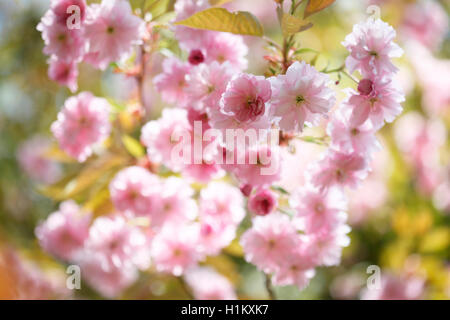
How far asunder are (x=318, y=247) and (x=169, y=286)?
24.9 inches

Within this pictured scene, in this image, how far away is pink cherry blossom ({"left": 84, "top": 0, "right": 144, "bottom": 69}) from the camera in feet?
3.36

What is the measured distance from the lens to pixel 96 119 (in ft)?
3.95

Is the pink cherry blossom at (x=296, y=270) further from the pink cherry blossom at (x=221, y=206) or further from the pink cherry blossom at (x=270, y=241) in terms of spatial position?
the pink cherry blossom at (x=221, y=206)

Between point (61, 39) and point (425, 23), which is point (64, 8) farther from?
point (425, 23)

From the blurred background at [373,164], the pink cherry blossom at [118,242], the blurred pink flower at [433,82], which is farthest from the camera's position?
the blurred pink flower at [433,82]

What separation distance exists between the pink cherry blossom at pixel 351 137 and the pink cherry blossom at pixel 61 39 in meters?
0.54

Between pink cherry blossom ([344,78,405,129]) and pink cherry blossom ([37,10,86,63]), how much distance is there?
22.1 inches

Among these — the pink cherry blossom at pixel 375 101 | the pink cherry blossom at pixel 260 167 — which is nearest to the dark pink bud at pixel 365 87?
the pink cherry blossom at pixel 375 101

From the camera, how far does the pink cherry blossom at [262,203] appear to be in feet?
3.35

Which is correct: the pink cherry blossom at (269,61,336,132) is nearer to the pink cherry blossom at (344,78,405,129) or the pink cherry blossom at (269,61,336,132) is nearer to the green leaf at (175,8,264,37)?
the pink cherry blossom at (344,78,405,129)

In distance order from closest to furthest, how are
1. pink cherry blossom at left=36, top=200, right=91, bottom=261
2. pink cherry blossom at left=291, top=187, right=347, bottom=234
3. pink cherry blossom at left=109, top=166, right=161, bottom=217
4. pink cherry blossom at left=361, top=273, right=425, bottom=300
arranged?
pink cherry blossom at left=291, top=187, right=347, bottom=234, pink cherry blossom at left=109, top=166, right=161, bottom=217, pink cherry blossom at left=36, top=200, right=91, bottom=261, pink cherry blossom at left=361, top=273, right=425, bottom=300

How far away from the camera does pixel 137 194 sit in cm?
118

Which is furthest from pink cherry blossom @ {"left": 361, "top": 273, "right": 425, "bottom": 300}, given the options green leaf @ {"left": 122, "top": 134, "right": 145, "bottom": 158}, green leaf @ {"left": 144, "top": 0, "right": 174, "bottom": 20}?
green leaf @ {"left": 144, "top": 0, "right": 174, "bottom": 20}

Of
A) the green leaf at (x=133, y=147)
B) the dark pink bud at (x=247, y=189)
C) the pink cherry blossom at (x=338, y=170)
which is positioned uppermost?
the green leaf at (x=133, y=147)
